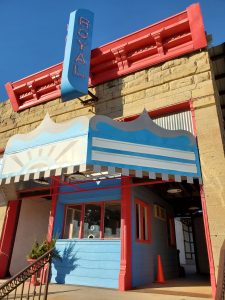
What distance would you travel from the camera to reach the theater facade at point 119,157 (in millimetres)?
6992

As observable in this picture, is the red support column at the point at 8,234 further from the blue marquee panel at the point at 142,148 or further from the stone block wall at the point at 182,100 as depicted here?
the blue marquee panel at the point at 142,148

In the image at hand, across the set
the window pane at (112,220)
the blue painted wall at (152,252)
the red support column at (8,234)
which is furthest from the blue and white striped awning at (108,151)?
the red support column at (8,234)

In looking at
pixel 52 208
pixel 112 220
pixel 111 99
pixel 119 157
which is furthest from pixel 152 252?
pixel 111 99

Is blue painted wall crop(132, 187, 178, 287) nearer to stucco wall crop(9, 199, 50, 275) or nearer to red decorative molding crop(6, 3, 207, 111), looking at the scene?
red decorative molding crop(6, 3, 207, 111)

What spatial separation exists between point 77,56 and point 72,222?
263 inches

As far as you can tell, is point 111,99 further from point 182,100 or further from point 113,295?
point 113,295

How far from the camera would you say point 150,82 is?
9.75 metres

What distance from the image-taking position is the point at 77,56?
10000 mm

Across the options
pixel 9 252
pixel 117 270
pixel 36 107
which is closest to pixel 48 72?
pixel 36 107

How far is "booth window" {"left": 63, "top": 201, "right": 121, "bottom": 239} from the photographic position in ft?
30.3

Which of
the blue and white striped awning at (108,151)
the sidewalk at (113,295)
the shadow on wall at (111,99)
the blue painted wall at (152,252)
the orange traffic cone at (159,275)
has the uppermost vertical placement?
the shadow on wall at (111,99)

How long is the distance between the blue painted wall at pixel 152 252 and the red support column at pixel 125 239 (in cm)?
34

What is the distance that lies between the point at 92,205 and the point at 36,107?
5851mm

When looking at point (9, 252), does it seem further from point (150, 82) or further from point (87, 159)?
point (150, 82)
